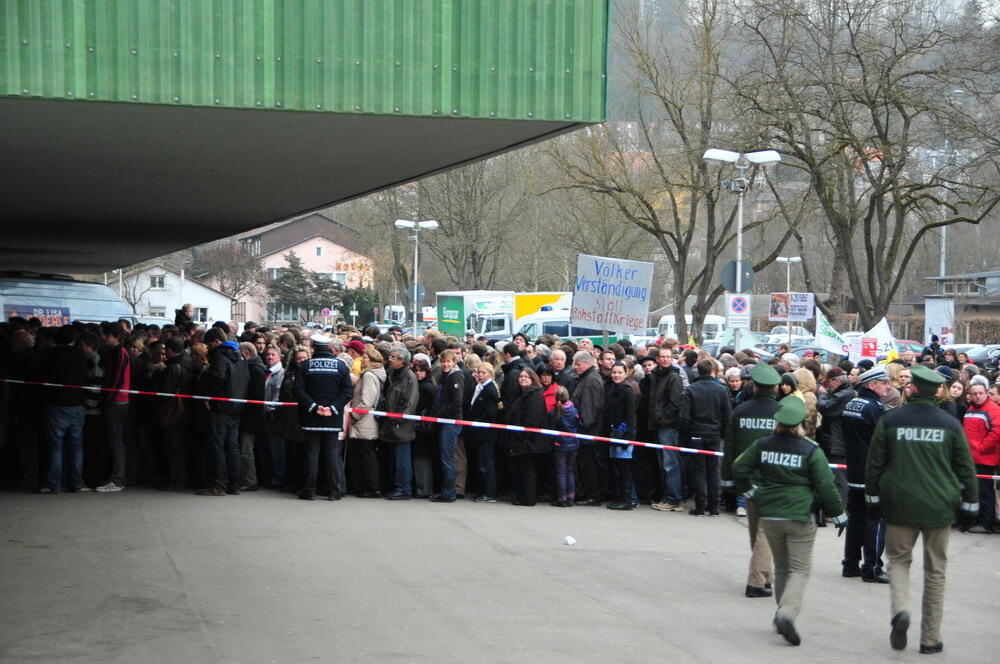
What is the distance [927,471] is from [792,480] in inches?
35.3

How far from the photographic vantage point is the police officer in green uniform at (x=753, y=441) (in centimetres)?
928

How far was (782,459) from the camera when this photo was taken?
8.20m

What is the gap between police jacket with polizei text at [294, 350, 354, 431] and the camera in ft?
43.3

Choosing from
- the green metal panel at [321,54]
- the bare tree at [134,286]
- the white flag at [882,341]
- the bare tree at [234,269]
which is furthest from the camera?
the bare tree at [234,269]

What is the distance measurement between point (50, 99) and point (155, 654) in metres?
3.49

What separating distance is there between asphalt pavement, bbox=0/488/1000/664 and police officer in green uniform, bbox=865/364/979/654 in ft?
1.14

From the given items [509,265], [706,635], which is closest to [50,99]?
[706,635]

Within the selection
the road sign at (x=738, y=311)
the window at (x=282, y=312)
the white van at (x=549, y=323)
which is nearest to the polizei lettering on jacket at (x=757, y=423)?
the road sign at (x=738, y=311)

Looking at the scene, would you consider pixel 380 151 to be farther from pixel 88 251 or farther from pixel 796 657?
pixel 88 251

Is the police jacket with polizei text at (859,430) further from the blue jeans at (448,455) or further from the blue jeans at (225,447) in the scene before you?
the blue jeans at (225,447)

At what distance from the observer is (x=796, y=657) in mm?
7656

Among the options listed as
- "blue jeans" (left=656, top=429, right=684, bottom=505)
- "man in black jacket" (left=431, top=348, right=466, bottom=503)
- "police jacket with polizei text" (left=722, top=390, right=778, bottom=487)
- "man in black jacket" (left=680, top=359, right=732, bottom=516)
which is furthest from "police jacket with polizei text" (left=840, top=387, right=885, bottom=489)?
"man in black jacket" (left=431, top=348, right=466, bottom=503)

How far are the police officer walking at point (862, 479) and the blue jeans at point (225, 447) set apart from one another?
6.98m

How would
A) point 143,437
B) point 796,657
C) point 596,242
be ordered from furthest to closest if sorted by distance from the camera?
point 596,242
point 143,437
point 796,657
